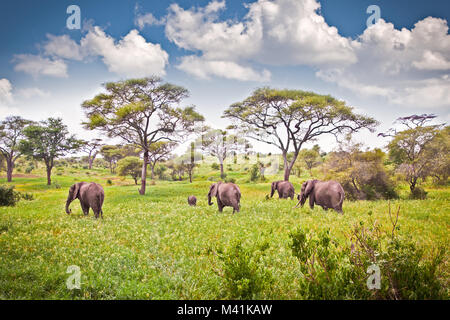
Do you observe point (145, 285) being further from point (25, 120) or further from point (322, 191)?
point (25, 120)

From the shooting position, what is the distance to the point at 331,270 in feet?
12.3

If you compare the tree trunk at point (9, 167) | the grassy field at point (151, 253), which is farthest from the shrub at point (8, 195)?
the grassy field at point (151, 253)

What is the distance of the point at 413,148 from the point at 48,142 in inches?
767

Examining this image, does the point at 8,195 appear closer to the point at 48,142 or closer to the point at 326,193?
the point at 48,142

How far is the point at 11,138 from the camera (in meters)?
12.2

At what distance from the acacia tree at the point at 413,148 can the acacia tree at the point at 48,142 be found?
1692 centimetres

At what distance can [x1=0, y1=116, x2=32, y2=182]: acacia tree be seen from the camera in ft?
38.8

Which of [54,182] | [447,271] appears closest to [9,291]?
[447,271]

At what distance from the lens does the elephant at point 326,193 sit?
1191cm

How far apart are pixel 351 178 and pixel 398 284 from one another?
1504 centimetres

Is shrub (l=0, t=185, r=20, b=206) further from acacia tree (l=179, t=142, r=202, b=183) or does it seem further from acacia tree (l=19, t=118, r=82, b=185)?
acacia tree (l=179, t=142, r=202, b=183)

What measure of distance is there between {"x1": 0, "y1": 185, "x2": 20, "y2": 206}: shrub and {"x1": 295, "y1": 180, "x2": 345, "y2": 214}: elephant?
1756 centimetres

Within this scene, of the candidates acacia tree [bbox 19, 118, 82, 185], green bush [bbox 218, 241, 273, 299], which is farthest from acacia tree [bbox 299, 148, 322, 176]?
green bush [bbox 218, 241, 273, 299]

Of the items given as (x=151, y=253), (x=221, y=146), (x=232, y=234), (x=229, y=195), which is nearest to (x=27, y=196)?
(x=229, y=195)
